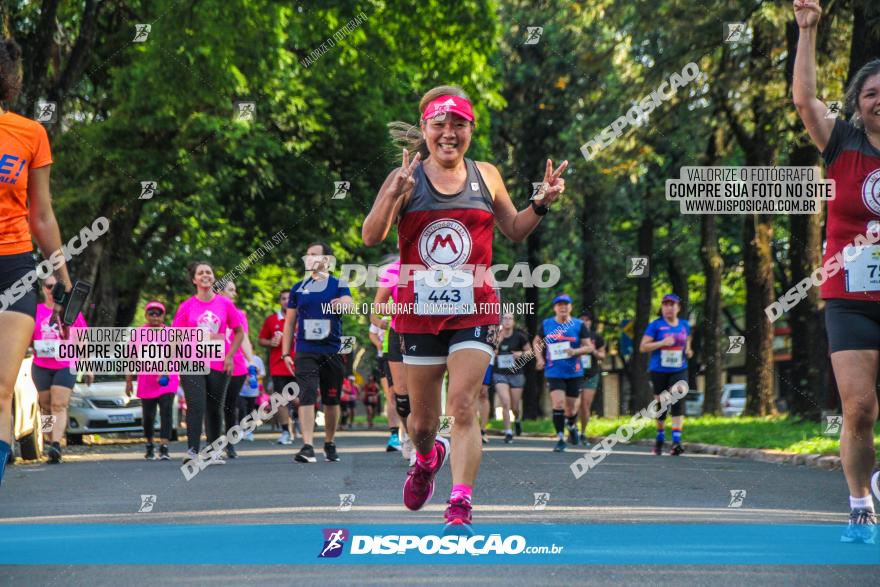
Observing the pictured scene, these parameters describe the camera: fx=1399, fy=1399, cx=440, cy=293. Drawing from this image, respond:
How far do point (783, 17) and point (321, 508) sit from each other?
40.2 ft

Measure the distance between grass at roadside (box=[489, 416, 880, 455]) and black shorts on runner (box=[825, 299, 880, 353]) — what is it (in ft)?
25.8

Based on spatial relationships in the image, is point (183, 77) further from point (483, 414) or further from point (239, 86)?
point (483, 414)

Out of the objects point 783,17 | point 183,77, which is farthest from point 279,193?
point 783,17

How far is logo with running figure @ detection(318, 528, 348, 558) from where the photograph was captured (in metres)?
6.06

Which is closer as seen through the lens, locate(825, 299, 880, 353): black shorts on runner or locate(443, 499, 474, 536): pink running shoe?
locate(443, 499, 474, 536): pink running shoe

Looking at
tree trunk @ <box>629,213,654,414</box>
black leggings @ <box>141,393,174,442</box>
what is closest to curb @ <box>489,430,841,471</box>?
black leggings @ <box>141,393,174,442</box>

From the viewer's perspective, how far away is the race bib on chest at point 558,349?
18.8 meters

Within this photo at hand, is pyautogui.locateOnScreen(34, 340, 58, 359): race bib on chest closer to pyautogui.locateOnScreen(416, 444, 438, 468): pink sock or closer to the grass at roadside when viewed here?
the grass at roadside

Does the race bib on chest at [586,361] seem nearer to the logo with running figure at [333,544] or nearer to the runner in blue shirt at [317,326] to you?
the runner in blue shirt at [317,326]

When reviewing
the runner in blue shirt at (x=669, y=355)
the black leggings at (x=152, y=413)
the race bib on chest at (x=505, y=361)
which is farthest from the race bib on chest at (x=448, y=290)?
the race bib on chest at (x=505, y=361)

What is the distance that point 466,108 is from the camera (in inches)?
265

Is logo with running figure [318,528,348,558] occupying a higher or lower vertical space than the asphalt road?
higher

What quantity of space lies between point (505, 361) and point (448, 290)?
1530 centimetres

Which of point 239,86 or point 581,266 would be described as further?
point 581,266
